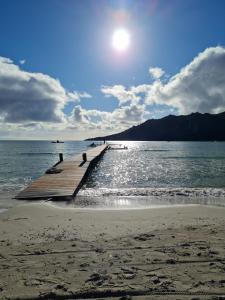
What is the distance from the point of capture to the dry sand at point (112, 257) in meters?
4.35

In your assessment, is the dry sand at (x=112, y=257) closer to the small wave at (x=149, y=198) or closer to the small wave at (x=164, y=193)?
the small wave at (x=149, y=198)

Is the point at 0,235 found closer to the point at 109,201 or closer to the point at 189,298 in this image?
the point at 189,298

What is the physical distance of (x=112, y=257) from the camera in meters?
5.55

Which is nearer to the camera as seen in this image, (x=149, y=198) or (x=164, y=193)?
(x=149, y=198)

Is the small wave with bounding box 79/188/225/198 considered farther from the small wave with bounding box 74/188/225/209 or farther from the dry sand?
the dry sand

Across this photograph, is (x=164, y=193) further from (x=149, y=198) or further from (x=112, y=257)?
(x=112, y=257)

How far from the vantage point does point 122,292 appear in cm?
429

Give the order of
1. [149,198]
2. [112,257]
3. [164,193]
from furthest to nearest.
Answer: [164,193] → [149,198] → [112,257]

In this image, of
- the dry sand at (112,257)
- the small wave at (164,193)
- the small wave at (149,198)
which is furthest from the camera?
the small wave at (164,193)

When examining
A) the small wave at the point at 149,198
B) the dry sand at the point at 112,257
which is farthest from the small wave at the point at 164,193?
the dry sand at the point at 112,257

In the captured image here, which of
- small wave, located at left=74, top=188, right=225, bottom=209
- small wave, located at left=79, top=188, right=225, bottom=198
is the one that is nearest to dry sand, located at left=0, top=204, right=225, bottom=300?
small wave, located at left=74, top=188, right=225, bottom=209

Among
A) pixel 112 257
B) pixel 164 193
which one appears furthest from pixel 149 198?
pixel 112 257

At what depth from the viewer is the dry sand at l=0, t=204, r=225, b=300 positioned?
4.35m

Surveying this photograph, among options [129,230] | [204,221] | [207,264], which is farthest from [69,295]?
[204,221]
